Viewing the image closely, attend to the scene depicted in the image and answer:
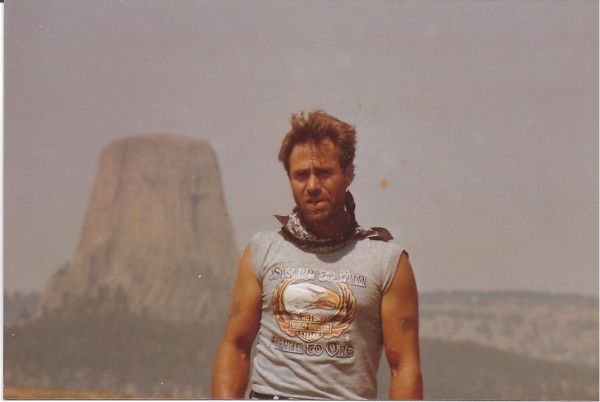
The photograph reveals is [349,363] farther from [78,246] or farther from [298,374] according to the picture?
[78,246]

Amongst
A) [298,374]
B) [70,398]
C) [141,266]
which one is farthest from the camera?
[141,266]

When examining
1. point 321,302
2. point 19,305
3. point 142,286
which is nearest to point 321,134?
point 321,302

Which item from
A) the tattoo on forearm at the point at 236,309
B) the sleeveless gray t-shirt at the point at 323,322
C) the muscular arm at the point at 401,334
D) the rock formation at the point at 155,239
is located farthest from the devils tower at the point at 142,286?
the muscular arm at the point at 401,334

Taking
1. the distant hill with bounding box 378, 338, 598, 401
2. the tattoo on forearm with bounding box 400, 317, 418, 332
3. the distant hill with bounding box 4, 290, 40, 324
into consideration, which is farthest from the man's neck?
the distant hill with bounding box 4, 290, 40, 324

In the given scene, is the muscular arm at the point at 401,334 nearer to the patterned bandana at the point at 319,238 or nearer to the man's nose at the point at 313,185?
the patterned bandana at the point at 319,238

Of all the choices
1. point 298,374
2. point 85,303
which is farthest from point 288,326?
point 85,303

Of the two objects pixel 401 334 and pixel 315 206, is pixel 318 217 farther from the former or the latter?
pixel 401 334
